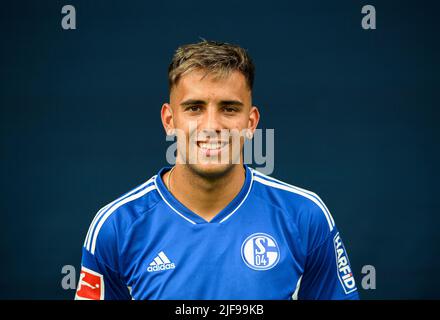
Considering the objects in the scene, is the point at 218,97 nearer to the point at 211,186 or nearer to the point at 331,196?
the point at 211,186

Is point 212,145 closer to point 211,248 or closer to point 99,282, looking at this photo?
point 211,248

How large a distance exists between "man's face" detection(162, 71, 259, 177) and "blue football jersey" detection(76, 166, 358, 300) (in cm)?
21

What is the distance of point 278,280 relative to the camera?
7.54ft

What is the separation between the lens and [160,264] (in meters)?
2.29

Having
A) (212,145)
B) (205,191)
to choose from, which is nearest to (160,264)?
(205,191)

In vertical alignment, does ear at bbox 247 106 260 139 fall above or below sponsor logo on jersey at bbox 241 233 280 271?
above

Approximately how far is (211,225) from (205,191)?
0.40 ft

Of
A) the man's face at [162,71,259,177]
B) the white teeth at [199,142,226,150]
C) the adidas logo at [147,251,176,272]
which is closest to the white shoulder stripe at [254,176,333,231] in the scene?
the man's face at [162,71,259,177]

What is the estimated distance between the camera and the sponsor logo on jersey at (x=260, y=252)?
2.31 meters

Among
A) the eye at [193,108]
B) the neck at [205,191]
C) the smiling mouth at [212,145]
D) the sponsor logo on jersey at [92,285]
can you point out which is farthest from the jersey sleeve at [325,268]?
the sponsor logo on jersey at [92,285]

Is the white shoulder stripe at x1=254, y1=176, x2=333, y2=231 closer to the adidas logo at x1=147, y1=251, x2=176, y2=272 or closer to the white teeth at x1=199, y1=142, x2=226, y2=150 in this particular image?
the white teeth at x1=199, y1=142, x2=226, y2=150

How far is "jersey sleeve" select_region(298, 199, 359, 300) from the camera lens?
7.84 ft

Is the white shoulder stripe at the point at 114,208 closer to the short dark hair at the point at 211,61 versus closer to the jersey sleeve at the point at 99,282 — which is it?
the jersey sleeve at the point at 99,282
